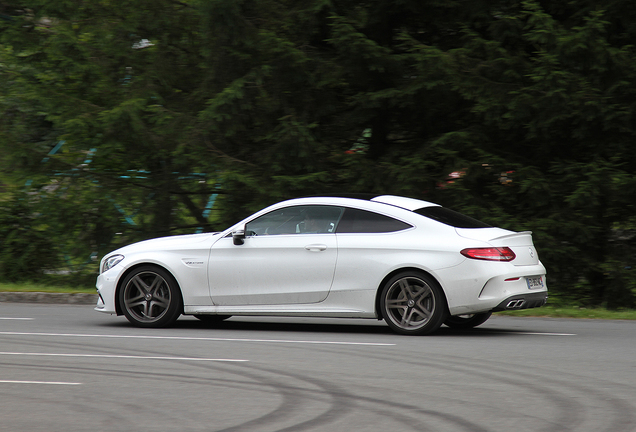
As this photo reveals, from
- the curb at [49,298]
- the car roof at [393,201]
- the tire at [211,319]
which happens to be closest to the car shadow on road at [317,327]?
the tire at [211,319]

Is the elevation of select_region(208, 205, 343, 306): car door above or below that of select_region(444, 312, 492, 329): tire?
above

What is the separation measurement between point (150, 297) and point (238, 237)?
1328 mm

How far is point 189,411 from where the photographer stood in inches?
226

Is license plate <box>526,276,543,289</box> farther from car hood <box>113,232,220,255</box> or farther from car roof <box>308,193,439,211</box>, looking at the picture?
car hood <box>113,232,220,255</box>

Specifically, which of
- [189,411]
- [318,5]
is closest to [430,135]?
[318,5]

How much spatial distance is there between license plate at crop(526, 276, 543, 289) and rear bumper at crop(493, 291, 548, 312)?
8cm

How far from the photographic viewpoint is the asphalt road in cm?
549

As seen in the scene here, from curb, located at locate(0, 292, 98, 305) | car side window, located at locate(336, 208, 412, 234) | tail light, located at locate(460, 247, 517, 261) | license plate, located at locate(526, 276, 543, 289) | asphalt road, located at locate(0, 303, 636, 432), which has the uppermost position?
car side window, located at locate(336, 208, 412, 234)

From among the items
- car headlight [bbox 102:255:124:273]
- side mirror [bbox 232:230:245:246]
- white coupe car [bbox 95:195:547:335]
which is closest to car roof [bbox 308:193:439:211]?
white coupe car [bbox 95:195:547:335]

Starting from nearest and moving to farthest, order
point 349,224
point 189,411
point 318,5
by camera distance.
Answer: point 189,411 → point 349,224 → point 318,5

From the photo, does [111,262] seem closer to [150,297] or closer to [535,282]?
[150,297]

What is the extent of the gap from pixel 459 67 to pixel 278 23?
3482 millimetres

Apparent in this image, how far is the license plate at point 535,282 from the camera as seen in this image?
30.8ft

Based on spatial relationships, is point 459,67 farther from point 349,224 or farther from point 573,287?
point 349,224
